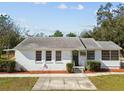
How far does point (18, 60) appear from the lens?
32875 millimetres

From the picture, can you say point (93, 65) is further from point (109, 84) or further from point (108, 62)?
point (109, 84)

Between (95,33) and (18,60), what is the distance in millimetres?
A: 26141

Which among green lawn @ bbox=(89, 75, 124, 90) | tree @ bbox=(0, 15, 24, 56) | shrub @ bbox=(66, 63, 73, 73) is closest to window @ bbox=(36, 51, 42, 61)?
shrub @ bbox=(66, 63, 73, 73)

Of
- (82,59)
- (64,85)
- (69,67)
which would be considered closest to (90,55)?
(82,59)

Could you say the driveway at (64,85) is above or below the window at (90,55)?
below

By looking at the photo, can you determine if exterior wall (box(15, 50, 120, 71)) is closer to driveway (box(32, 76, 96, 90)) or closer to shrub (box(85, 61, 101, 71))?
shrub (box(85, 61, 101, 71))

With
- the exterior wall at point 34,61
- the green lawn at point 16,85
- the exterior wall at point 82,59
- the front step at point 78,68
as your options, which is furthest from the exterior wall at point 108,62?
the green lawn at point 16,85

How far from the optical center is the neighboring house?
32.9 metres

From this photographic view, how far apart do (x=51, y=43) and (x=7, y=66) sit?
5.75 m

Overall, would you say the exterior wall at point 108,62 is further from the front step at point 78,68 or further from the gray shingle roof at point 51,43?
the front step at point 78,68

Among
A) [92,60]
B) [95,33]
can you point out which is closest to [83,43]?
[92,60]

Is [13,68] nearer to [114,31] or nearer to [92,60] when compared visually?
[92,60]

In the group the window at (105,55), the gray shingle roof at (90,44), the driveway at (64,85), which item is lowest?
the driveway at (64,85)

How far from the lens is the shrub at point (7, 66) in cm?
3170
